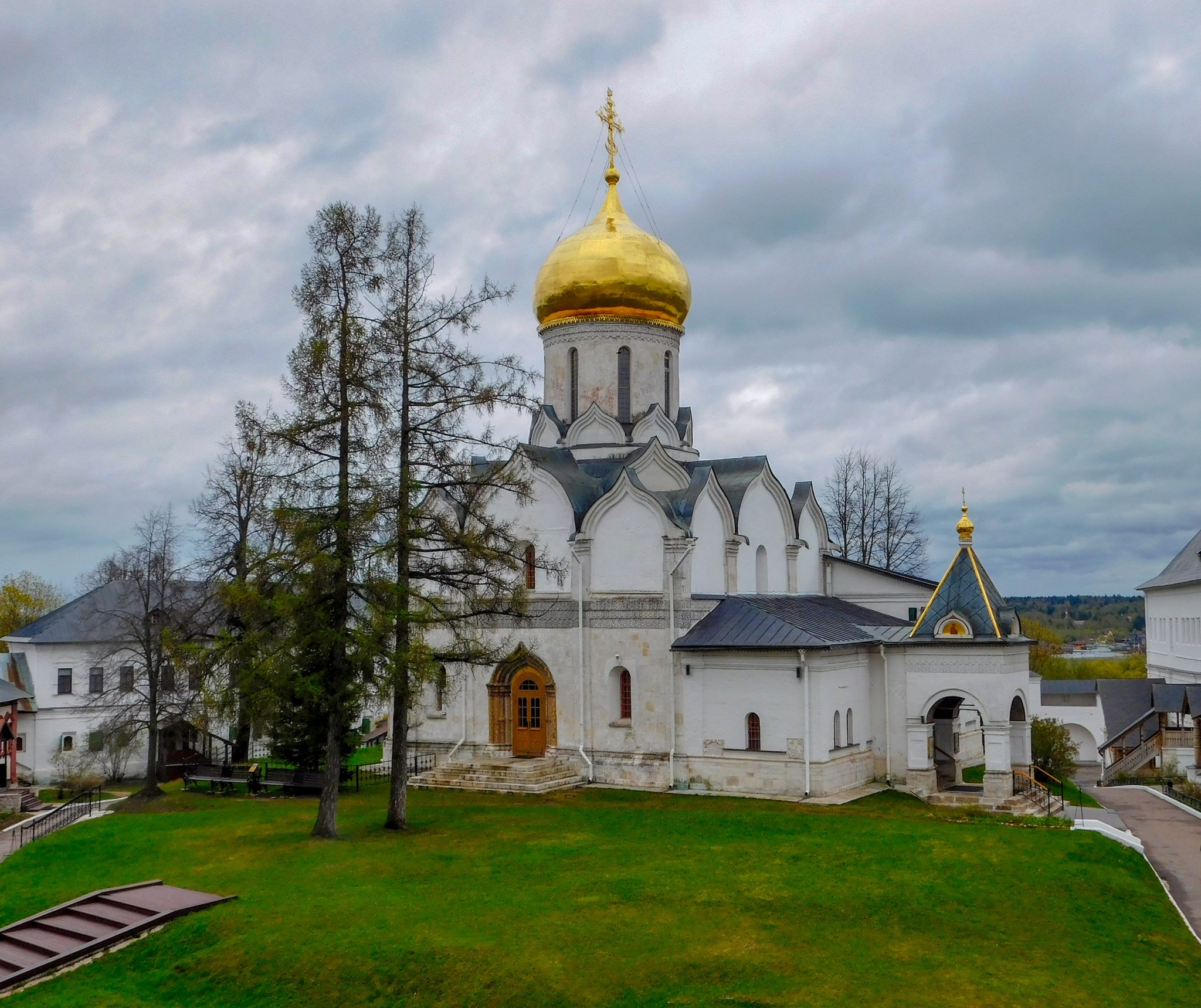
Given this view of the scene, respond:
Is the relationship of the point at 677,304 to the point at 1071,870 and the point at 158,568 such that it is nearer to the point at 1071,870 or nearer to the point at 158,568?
the point at 158,568

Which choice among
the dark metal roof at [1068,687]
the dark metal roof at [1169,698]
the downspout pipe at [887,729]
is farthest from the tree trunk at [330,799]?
the dark metal roof at [1068,687]

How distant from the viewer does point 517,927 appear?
1277 centimetres

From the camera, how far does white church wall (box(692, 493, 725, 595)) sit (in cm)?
2528

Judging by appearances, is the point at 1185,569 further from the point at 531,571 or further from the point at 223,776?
the point at 223,776

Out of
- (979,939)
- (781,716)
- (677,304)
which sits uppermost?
(677,304)

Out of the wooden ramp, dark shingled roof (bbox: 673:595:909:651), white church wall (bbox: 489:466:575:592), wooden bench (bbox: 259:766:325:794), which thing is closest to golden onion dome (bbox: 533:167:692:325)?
white church wall (bbox: 489:466:575:592)

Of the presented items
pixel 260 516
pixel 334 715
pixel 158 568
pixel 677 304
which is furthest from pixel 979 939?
pixel 158 568

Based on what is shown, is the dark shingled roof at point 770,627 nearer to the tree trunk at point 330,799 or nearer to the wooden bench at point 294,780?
the wooden bench at point 294,780

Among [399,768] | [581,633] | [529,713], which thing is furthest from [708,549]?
[399,768]

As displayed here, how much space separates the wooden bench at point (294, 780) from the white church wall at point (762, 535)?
10.5m

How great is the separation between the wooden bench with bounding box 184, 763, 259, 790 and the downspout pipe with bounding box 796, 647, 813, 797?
39.1 ft

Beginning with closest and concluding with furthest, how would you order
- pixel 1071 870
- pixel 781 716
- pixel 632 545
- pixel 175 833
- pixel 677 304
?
1. pixel 1071 870
2. pixel 175 833
3. pixel 781 716
4. pixel 632 545
5. pixel 677 304

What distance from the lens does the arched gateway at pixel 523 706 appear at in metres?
25.9

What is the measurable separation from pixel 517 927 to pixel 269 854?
591 cm
